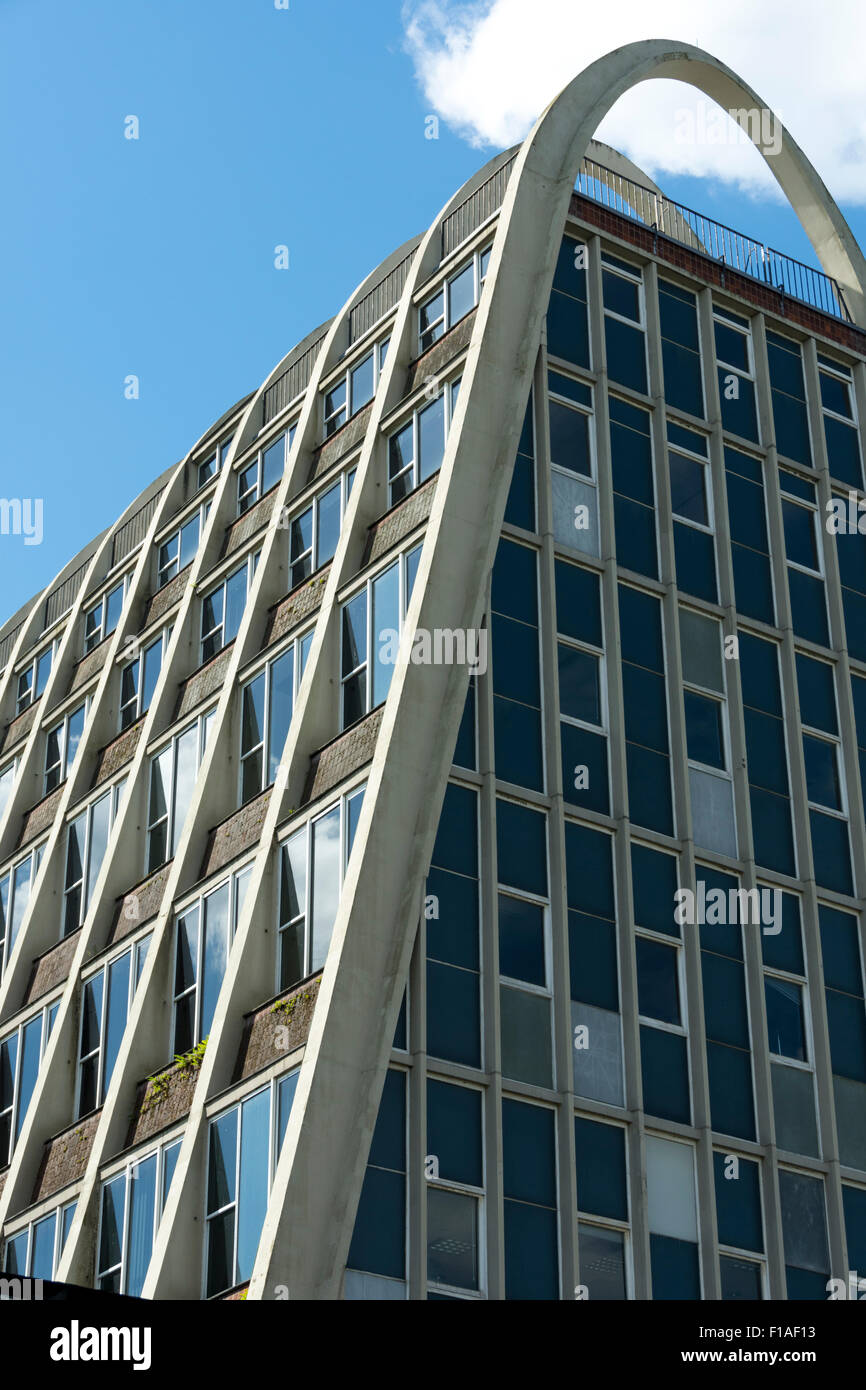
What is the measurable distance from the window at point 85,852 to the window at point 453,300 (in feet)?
31.9

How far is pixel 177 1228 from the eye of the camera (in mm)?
25266

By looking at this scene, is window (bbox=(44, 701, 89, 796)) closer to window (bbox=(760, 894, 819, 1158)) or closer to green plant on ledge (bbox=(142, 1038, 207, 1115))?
green plant on ledge (bbox=(142, 1038, 207, 1115))

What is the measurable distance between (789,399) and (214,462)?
11957mm

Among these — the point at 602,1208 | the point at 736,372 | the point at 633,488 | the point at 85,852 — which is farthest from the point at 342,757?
the point at 736,372

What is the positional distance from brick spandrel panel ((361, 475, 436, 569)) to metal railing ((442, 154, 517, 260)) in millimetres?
5461

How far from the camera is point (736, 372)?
111ft

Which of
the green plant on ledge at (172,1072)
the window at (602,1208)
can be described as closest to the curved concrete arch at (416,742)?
the window at (602,1208)

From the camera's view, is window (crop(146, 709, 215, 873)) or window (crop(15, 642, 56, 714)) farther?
window (crop(15, 642, 56, 714))

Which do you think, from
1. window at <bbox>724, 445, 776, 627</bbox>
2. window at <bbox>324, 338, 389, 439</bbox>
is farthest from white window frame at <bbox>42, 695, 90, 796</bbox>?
window at <bbox>724, 445, 776, 627</bbox>

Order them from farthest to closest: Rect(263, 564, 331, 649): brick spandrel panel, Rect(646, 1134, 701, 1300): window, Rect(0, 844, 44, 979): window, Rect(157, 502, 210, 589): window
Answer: Rect(157, 502, 210, 589): window
Rect(0, 844, 44, 979): window
Rect(263, 564, 331, 649): brick spandrel panel
Rect(646, 1134, 701, 1300): window

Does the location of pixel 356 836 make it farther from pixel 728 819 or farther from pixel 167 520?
pixel 167 520

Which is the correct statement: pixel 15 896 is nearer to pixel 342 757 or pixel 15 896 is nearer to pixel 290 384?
pixel 290 384

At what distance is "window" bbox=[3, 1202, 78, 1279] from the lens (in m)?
29.3
